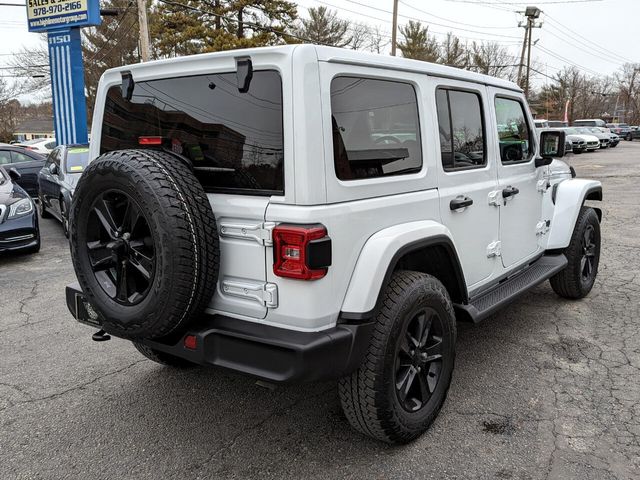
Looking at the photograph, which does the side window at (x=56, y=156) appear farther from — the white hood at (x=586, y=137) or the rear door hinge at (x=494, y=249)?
the white hood at (x=586, y=137)

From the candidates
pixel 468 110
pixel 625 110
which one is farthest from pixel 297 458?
pixel 625 110

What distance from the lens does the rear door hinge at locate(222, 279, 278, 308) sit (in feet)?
7.97

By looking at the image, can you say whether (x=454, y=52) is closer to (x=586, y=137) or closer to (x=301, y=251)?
(x=586, y=137)

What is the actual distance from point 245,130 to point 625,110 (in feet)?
287

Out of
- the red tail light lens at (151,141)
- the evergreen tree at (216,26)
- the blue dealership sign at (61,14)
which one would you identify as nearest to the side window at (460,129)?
the red tail light lens at (151,141)

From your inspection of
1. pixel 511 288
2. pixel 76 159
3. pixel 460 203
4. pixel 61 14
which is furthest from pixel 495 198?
pixel 61 14

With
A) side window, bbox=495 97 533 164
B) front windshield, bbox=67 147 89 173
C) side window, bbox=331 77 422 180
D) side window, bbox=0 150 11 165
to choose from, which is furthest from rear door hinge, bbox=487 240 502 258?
side window, bbox=0 150 11 165

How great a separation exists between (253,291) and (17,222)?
238 inches

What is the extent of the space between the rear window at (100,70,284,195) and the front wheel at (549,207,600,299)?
341 centimetres

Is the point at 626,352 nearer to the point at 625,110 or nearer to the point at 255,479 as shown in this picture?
the point at 255,479

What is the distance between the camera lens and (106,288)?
2.65 metres

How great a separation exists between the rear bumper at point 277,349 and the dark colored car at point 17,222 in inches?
223

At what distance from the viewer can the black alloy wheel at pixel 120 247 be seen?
2.49 metres

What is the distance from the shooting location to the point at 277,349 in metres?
2.30
